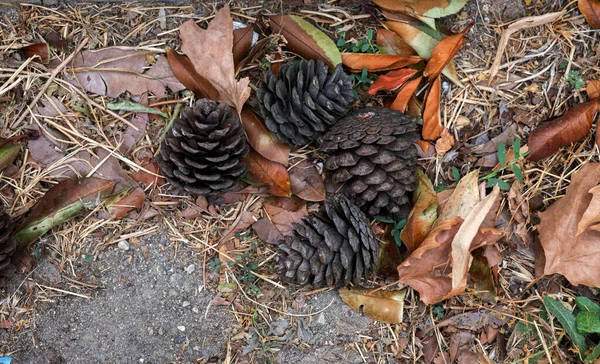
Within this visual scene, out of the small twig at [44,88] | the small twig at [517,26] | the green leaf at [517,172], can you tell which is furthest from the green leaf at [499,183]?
the small twig at [44,88]

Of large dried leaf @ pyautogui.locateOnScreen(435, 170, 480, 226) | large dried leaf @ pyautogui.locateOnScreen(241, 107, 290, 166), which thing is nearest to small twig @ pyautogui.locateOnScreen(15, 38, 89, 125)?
large dried leaf @ pyautogui.locateOnScreen(241, 107, 290, 166)

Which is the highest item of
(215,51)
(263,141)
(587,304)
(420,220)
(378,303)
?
(215,51)

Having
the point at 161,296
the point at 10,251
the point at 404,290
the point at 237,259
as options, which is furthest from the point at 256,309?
the point at 10,251

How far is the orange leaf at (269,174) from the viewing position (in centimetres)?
161

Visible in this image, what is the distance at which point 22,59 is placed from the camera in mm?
1592

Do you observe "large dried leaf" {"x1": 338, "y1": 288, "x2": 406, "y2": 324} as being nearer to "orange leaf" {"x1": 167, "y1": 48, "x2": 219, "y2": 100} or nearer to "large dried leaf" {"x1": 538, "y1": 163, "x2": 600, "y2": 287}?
"large dried leaf" {"x1": 538, "y1": 163, "x2": 600, "y2": 287}

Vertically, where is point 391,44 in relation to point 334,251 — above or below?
above

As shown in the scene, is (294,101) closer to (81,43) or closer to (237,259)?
(237,259)

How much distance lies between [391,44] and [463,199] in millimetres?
524

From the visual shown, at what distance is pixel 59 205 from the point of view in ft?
5.13

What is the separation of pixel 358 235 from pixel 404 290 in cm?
24

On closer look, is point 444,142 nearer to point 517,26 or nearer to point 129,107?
point 517,26

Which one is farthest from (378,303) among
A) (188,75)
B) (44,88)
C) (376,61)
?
(44,88)

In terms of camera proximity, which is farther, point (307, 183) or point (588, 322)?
point (307, 183)
